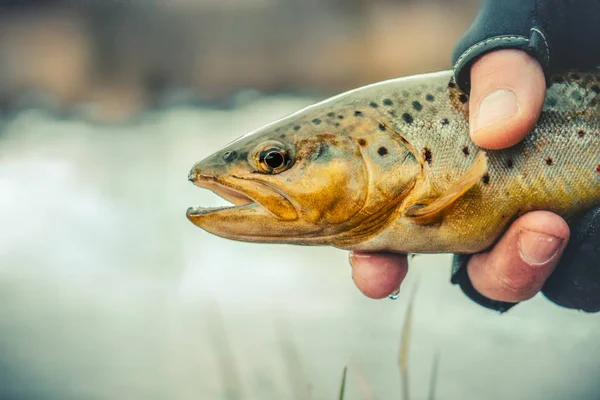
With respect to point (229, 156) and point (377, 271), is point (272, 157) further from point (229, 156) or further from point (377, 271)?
point (377, 271)

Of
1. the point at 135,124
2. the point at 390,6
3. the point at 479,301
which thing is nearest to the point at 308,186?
the point at 479,301

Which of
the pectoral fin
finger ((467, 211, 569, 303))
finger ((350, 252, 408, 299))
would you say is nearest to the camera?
the pectoral fin

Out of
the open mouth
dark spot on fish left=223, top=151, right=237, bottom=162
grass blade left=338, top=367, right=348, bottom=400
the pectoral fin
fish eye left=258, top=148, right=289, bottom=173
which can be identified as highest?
dark spot on fish left=223, top=151, right=237, bottom=162

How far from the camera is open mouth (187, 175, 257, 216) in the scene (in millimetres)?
1464

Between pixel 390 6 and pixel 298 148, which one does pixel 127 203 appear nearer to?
pixel 390 6

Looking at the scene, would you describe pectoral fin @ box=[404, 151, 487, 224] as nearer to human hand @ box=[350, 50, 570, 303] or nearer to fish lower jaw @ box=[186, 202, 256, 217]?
human hand @ box=[350, 50, 570, 303]

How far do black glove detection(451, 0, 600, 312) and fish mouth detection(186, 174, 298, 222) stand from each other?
588 millimetres

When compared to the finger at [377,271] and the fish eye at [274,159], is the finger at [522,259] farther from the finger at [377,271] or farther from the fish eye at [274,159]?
the fish eye at [274,159]

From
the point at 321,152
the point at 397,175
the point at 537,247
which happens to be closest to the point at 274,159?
the point at 321,152

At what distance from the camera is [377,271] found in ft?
6.27

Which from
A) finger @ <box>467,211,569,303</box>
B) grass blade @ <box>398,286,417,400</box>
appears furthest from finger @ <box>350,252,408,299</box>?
finger @ <box>467,211,569,303</box>

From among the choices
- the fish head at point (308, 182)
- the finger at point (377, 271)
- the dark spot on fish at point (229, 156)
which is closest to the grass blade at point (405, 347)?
the finger at point (377, 271)

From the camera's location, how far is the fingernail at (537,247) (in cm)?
155

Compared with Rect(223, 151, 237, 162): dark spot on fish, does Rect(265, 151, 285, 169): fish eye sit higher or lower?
lower
